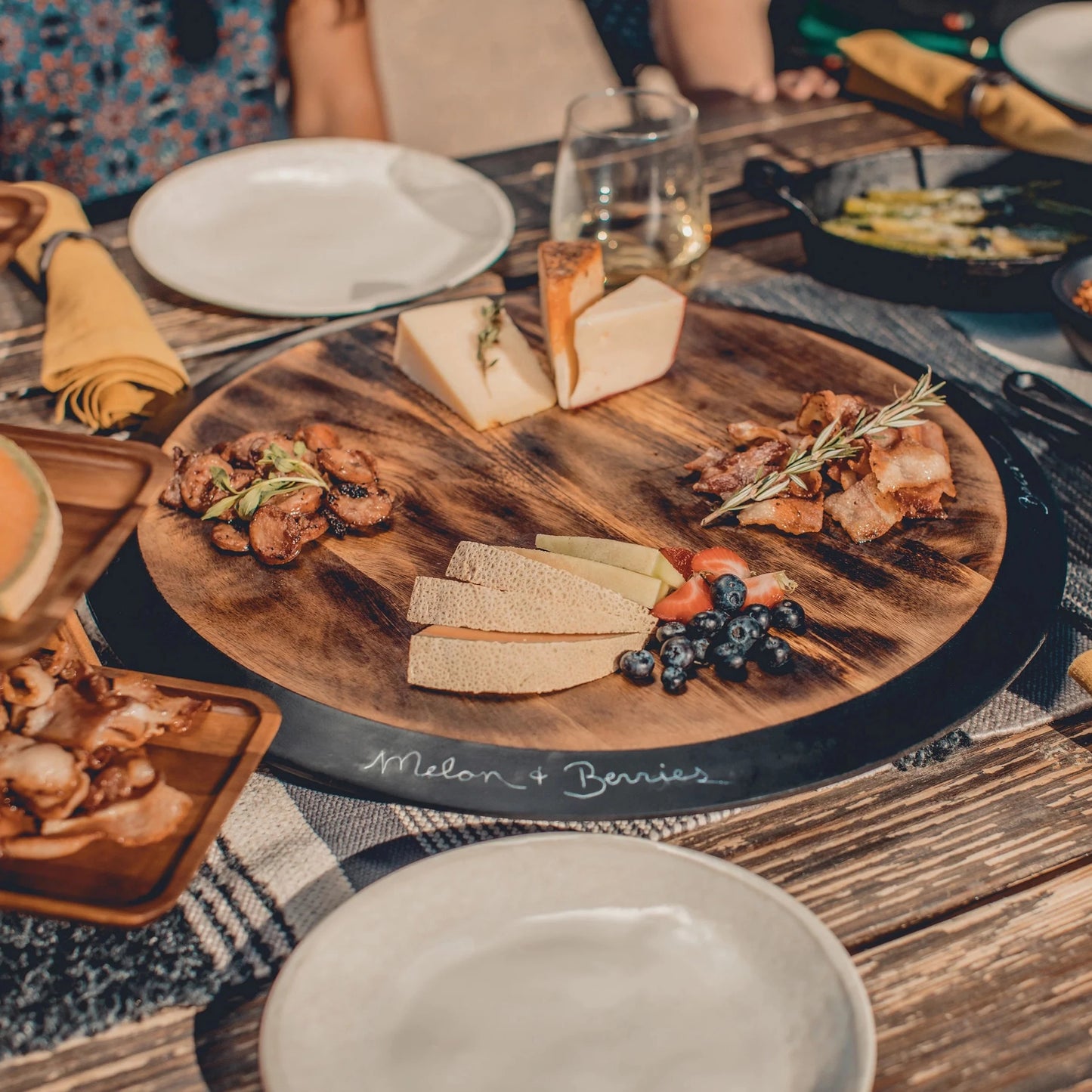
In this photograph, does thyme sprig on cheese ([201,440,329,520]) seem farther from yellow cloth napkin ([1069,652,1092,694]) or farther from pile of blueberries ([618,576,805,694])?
yellow cloth napkin ([1069,652,1092,694])

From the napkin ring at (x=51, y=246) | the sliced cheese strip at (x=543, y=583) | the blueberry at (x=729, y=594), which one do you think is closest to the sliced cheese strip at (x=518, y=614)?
the sliced cheese strip at (x=543, y=583)

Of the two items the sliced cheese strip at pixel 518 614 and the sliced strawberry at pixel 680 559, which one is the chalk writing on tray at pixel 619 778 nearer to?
the sliced cheese strip at pixel 518 614

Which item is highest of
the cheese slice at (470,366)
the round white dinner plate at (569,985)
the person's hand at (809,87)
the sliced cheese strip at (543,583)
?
the person's hand at (809,87)

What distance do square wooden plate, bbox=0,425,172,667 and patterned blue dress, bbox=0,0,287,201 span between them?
8.04 feet

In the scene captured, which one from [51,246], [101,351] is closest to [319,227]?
[51,246]

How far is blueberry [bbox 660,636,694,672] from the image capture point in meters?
1.31

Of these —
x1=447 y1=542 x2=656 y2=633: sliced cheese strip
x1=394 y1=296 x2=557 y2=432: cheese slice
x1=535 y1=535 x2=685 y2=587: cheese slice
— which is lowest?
x1=535 y1=535 x2=685 y2=587: cheese slice

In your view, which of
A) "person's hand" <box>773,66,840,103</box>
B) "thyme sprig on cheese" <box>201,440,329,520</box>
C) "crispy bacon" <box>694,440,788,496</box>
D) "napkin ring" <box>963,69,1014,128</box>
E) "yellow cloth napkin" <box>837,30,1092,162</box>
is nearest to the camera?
"thyme sprig on cheese" <box>201,440,329,520</box>

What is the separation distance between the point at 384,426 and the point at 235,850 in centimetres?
88

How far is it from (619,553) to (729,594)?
19cm

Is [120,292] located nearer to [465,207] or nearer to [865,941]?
[465,207]

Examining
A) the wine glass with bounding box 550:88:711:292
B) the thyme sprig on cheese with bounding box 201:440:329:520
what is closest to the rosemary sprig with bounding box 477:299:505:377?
the wine glass with bounding box 550:88:711:292

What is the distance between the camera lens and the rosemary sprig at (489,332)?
190cm

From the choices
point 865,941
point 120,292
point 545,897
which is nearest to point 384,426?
point 120,292
